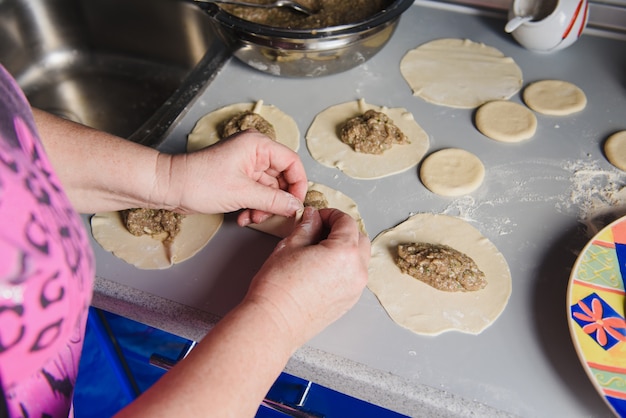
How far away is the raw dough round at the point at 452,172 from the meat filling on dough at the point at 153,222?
1.76 ft

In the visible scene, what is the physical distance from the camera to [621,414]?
2.64 ft

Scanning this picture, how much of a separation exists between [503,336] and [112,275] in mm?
728

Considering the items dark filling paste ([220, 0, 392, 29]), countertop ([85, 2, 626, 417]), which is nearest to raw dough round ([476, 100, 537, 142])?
countertop ([85, 2, 626, 417])

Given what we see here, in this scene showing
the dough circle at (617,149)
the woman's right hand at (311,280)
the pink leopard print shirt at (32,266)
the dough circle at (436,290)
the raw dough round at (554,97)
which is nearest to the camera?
the pink leopard print shirt at (32,266)

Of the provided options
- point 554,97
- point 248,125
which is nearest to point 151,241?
point 248,125

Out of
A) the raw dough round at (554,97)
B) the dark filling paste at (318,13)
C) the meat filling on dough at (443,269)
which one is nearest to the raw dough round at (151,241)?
the meat filling on dough at (443,269)

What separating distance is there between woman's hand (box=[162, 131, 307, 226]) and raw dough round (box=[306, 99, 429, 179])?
21cm

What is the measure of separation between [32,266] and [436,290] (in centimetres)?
68

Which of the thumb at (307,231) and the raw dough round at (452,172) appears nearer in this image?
the thumb at (307,231)

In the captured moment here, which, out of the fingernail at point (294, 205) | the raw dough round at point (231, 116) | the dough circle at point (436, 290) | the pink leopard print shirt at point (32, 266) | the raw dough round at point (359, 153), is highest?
the pink leopard print shirt at point (32, 266)

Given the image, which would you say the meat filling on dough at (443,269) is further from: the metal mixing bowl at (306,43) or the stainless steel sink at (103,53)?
the stainless steel sink at (103,53)

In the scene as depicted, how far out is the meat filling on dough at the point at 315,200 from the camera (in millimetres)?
1103

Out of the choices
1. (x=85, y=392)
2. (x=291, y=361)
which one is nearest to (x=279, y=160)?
(x=291, y=361)

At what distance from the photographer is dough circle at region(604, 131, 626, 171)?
46.5 inches
